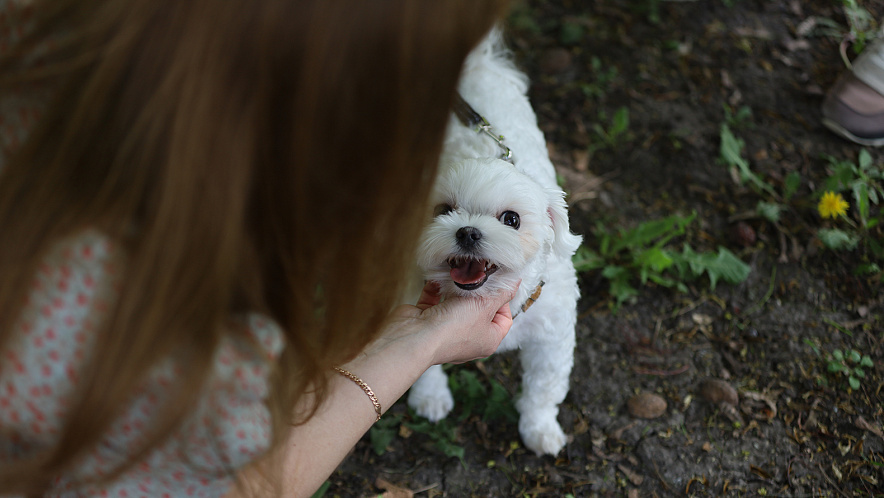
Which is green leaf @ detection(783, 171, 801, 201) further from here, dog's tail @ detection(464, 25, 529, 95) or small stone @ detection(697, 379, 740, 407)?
dog's tail @ detection(464, 25, 529, 95)

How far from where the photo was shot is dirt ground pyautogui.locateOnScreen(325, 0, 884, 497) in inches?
80.7

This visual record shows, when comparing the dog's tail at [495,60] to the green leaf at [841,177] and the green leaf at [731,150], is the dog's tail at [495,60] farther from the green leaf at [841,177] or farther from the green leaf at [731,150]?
the green leaf at [841,177]

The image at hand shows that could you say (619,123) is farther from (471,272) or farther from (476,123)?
(471,272)

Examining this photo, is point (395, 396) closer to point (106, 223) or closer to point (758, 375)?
point (106, 223)

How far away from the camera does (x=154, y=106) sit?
755mm

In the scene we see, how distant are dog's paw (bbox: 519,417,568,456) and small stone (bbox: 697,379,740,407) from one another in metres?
0.60

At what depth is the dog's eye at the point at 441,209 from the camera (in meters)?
1.67

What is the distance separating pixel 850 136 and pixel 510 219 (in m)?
2.24

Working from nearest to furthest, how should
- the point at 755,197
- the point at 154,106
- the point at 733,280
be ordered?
the point at 154,106, the point at 733,280, the point at 755,197

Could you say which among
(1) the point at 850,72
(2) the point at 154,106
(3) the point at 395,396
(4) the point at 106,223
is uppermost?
(2) the point at 154,106

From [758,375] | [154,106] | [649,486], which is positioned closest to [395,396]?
[154,106]

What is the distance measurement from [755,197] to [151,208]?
8.95 feet

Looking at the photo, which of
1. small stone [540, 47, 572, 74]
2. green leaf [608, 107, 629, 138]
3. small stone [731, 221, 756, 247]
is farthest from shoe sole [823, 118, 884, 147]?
small stone [540, 47, 572, 74]

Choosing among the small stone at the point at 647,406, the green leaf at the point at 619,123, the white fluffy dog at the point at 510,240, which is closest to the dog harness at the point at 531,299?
the white fluffy dog at the point at 510,240
